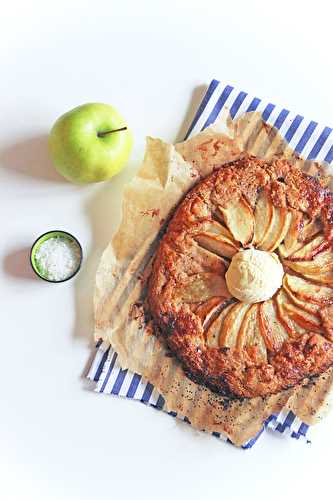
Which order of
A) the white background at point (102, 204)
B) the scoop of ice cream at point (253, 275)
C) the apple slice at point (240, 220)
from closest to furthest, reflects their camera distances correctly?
the scoop of ice cream at point (253, 275), the apple slice at point (240, 220), the white background at point (102, 204)

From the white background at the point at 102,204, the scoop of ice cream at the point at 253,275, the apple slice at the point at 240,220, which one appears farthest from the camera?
the white background at the point at 102,204

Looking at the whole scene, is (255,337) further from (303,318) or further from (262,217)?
(262,217)

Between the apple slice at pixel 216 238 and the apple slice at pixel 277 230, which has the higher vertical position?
the apple slice at pixel 277 230

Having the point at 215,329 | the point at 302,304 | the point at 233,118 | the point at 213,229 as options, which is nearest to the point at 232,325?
the point at 215,329

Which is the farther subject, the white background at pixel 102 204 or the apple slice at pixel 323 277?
the white background at pixel 102 204

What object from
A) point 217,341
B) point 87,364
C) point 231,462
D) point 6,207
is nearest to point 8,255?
point 6,207

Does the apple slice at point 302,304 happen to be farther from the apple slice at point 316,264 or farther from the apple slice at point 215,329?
the apple slice at point 215,329

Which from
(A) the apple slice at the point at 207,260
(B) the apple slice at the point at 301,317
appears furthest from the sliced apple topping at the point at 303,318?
(A) the apple slice at the point at 207,260
